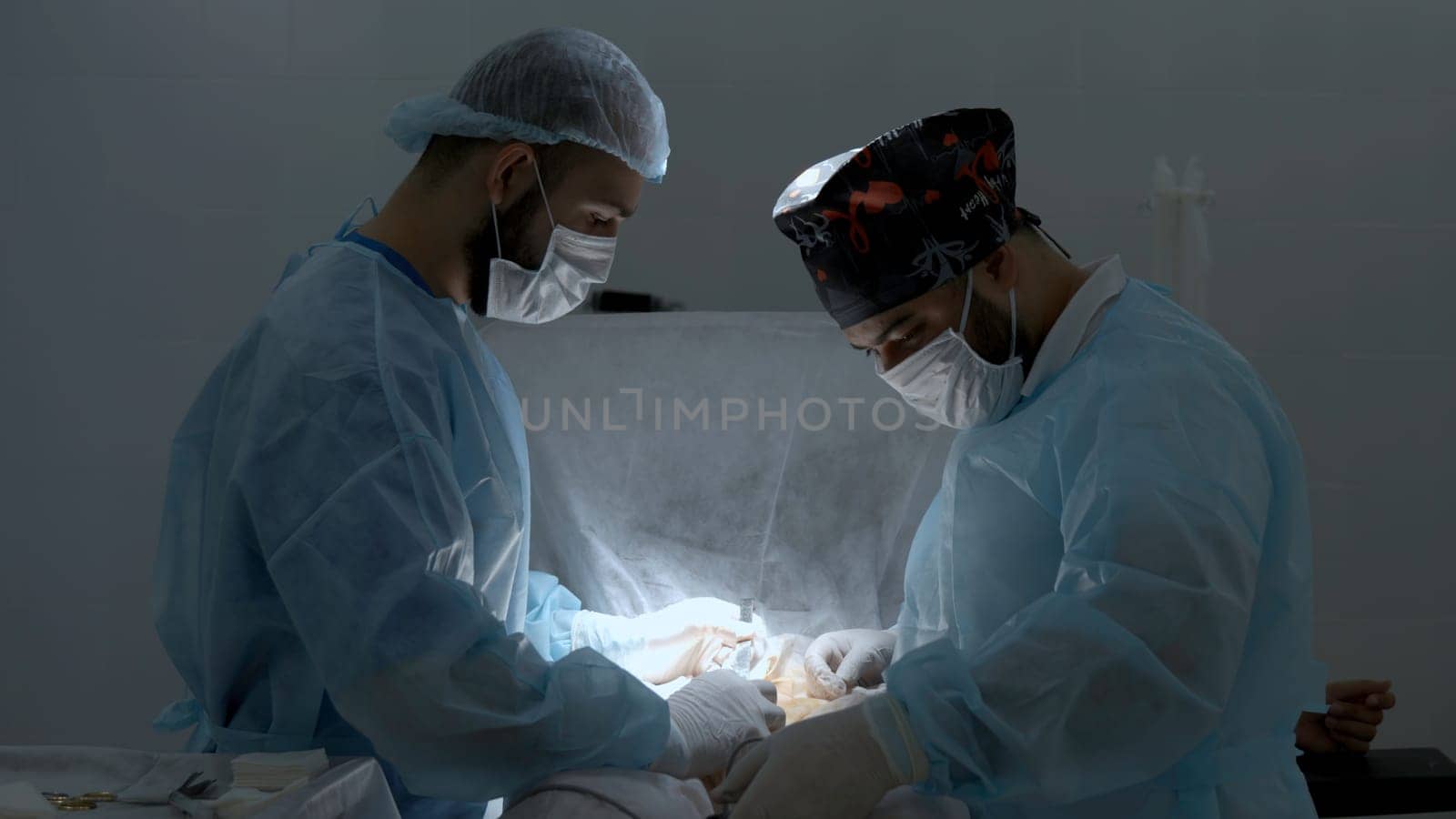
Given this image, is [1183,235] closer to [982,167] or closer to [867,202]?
[982,167]

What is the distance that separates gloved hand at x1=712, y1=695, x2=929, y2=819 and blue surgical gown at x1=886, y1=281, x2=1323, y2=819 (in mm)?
27

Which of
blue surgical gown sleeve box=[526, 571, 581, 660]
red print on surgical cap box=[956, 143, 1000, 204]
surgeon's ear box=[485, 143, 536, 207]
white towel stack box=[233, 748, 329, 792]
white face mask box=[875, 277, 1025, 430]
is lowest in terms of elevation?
blue surgical gown sleeve box=[526, 571, 581, 660]

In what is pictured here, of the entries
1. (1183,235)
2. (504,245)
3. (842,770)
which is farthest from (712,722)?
(1183,235)

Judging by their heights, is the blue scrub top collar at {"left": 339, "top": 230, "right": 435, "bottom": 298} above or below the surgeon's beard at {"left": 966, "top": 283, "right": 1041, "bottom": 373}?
above

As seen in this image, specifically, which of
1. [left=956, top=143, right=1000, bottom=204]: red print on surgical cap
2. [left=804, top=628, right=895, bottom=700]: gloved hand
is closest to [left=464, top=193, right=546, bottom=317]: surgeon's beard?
[left=956, top=143, right=1000, bottom=204]: red print on surgical cap

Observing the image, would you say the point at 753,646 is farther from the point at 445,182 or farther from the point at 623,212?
the point at 445,182

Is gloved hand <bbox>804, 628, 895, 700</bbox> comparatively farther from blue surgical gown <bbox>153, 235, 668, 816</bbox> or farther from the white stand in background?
the white stand in background

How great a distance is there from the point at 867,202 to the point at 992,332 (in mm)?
241

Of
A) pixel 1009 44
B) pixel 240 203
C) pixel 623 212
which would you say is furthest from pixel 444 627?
pixel 1009 44

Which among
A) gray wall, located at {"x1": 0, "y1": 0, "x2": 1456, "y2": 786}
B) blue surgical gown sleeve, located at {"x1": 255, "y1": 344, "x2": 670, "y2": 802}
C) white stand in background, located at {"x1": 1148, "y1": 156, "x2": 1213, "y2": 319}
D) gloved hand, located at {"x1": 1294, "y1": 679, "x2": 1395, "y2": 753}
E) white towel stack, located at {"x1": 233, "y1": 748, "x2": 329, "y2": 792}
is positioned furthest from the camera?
gray wall, located at {"x1": 0, "y1": 0, "x2": 1456, "y2": 786}

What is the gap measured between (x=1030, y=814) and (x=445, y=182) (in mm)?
1127

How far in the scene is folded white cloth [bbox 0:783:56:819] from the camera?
110 centimetres

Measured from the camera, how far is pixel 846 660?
2.25 metres

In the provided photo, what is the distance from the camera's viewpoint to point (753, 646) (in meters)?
2.36
